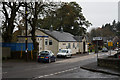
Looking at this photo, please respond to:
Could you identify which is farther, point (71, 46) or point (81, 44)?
point (81, 44)

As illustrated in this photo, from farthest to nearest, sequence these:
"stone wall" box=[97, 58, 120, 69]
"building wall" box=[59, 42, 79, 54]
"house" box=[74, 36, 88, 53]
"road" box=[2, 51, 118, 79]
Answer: "house" box=[74, 36, 88, 53] < "building wall" box=[59, 42, 79, 54] < "stone wall" box=[97, 58, 120, 69] < "road" box=[2, 51, 118, 79]

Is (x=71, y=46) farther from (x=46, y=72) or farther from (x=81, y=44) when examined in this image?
(x=46, y=72)

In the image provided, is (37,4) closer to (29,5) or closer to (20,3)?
(29,5)

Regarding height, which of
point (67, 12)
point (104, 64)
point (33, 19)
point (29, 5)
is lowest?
point (104, 64)

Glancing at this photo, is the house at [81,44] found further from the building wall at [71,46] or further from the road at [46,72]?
the road at [46,72]

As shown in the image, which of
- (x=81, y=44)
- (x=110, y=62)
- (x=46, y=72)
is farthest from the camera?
(x=81, y=44)

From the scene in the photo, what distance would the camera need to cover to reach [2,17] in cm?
3012

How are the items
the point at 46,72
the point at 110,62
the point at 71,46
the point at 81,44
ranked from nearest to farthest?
the point at 46,72
the point at 110,62
the point at 71,46
the point at 81,44

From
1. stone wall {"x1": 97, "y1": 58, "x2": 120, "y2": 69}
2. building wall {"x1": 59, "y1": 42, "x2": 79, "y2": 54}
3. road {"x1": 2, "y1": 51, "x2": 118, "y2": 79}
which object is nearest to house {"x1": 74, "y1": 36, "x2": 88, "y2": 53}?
building wall {"x1": 59, "y1": 42, "x2": 79, "y2": 54}

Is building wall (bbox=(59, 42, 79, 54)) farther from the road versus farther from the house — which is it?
the road

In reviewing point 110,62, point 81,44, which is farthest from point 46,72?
point 81,44

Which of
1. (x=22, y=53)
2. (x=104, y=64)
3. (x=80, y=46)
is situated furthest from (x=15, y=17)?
(x=80, y=46)

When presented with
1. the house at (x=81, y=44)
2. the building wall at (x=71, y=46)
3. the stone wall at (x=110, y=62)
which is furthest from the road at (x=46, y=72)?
the house at (x=81, y=44)

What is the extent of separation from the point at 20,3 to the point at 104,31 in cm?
7786
